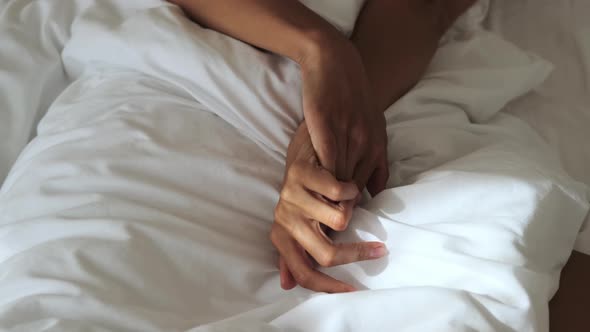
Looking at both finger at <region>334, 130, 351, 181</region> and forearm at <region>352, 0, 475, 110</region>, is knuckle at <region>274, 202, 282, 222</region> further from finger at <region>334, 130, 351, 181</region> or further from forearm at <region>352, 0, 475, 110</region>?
forearm at <region>352, 0, 475, 110</region>

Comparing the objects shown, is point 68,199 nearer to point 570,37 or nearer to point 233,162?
point 233,162

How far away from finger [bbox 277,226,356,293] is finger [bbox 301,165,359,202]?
0.07 m

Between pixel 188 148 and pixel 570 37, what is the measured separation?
2.32 ft

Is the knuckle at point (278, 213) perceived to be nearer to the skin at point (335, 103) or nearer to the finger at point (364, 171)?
the skin at point (335, 103)

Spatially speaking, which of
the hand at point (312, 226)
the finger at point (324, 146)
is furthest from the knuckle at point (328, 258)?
the finger at point (324, 146)

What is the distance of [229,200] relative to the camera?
669 mm

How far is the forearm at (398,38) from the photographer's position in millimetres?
851

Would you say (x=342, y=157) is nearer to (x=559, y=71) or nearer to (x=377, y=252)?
(x=377, y=252)

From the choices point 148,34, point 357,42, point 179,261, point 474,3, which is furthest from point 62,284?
point 474,3

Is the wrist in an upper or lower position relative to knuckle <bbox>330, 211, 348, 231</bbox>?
upper

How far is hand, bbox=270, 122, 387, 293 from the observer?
607 mm

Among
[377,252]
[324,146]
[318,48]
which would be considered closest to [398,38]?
[318,48]

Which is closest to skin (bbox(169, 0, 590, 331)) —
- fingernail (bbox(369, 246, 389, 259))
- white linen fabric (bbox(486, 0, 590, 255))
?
fingernail (bbox(369, 246, 389, 259))

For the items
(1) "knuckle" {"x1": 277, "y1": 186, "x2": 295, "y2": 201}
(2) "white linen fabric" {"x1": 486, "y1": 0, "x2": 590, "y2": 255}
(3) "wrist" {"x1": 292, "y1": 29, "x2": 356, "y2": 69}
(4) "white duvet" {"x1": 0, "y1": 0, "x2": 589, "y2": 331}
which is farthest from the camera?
(2) "white linen fabric" {"x1": 486, "y1": 0, "x2": 590, "y2": 255}
